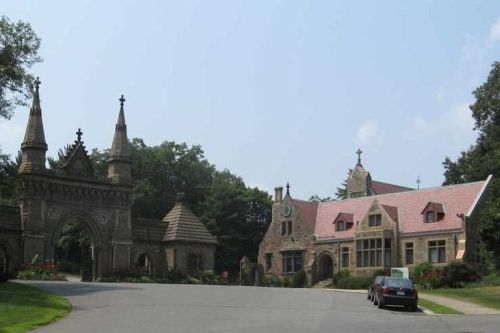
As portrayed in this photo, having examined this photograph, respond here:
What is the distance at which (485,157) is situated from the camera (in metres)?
63.7

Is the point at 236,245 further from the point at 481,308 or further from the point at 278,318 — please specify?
the point at 278,318

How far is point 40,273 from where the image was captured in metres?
Answer: 45.7

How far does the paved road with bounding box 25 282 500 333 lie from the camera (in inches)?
821

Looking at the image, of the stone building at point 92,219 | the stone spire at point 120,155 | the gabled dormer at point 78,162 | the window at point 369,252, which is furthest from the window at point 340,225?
the gabled dormer at point 78,162

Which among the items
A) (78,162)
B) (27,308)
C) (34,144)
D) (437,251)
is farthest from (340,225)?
(27,308)

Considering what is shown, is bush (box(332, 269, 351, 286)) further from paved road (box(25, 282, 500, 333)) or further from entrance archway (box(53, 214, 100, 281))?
paved road (box(25, 282, 500, 333))

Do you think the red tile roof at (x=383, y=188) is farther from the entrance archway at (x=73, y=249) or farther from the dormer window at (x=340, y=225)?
the entrance archway at (x=73, y=249)

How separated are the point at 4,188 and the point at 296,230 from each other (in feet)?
101

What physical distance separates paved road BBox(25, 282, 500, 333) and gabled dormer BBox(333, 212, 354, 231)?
108 feet

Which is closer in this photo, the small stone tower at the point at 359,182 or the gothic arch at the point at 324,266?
the gothic arch at the point at 324,266

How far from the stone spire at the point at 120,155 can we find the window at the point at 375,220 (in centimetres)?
2071

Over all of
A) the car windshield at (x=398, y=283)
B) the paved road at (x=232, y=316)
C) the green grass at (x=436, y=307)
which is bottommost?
the green grass at (x=436, y=307)

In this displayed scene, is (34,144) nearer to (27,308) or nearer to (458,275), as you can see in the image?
(27,308)

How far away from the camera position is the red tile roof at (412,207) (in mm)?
57688
